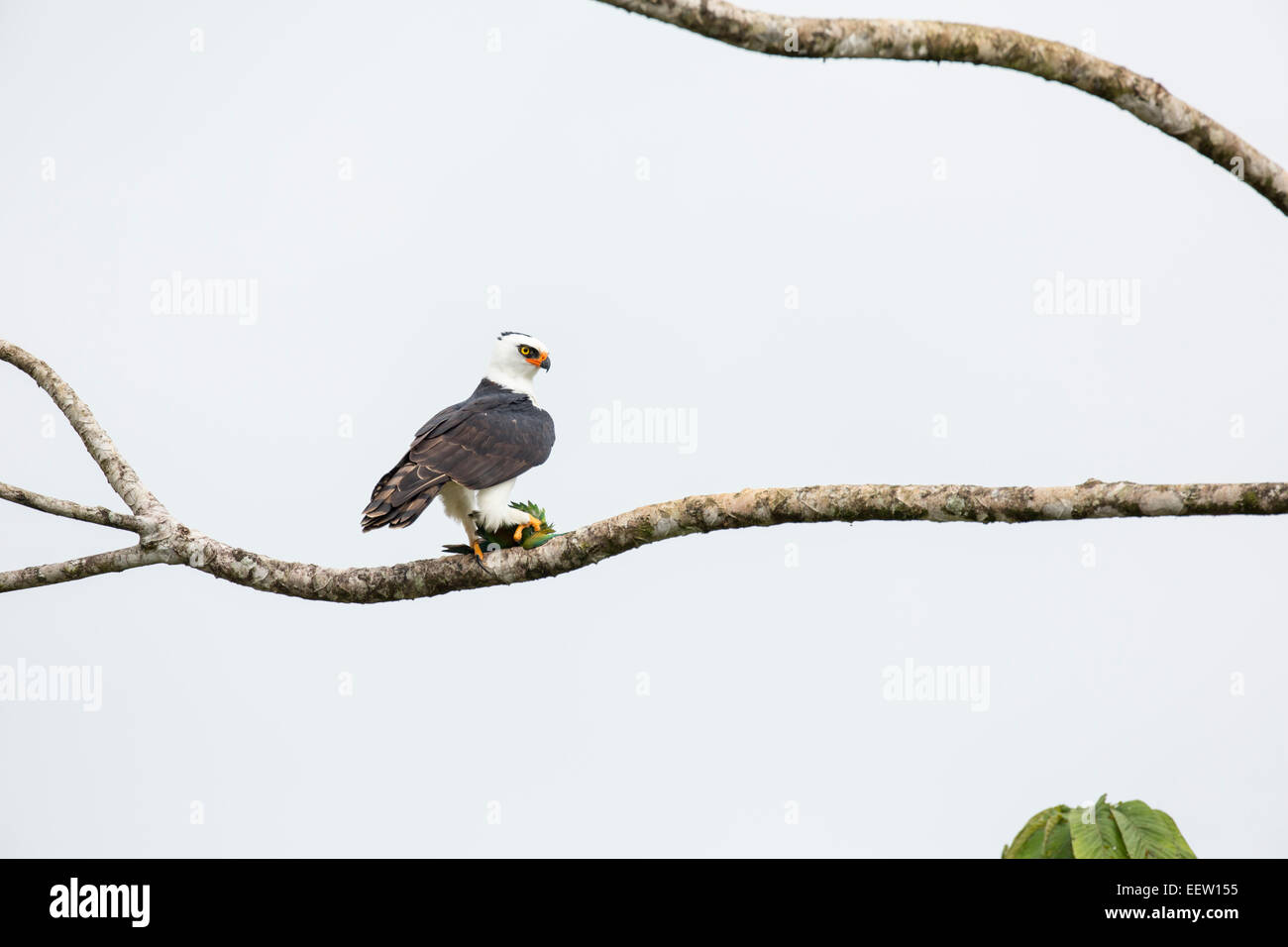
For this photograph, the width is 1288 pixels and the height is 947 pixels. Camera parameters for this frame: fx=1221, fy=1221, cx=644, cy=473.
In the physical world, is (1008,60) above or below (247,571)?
above

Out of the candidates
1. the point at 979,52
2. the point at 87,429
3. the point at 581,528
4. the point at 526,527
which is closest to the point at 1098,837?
the point at 581,528

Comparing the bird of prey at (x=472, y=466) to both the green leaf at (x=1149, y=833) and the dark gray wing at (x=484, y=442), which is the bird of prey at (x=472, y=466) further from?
the green leaf at (x=1149, y=833)

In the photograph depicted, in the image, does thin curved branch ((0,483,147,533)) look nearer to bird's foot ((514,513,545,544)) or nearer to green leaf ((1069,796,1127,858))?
bird's foot ((514,513,545,544))

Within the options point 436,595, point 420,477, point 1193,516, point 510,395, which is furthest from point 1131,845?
point 510,395

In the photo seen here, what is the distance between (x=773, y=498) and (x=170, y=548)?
3.42 metres

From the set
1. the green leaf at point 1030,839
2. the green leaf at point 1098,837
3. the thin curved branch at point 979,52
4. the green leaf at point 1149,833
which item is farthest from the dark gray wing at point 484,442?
the green leaf at point 1149,833

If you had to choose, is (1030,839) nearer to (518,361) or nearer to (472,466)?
(472,466)

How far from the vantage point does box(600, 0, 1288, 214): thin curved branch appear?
14.5 ft

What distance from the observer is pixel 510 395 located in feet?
26.7

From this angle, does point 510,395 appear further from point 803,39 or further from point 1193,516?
point 1193,516

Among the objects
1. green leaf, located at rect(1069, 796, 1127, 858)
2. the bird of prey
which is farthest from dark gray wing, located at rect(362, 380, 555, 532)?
green leaf, located at rect(1069, 796, 1127, 858)

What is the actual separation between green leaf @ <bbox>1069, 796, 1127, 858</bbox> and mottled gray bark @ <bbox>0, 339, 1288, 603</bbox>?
1.21 meters

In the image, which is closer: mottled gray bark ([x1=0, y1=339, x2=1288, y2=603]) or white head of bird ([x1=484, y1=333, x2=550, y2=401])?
mottled gray bark ([x1=0, y1=339, x2=1288, y2=603])

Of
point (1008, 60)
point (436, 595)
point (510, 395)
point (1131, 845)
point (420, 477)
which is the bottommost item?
point (1131, 845)
